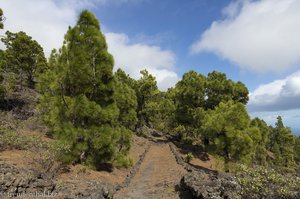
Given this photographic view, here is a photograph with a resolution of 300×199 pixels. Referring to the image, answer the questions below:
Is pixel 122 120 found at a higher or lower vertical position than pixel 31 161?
higher

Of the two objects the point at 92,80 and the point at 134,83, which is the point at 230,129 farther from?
the point at 134,83

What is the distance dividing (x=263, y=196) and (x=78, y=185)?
22.9 feet

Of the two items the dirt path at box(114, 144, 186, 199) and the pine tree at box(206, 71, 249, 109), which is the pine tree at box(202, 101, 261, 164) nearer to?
the dirt path at box(114, 144, 186, 199)

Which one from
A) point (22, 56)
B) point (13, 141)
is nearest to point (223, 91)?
point (13, 141)

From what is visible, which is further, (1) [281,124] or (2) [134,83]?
(1) [281,124]

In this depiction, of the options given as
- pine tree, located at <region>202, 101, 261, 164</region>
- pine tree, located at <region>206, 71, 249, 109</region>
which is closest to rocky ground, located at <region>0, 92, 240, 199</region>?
pine tree, located at <region>202, 101, 261, 164</region>

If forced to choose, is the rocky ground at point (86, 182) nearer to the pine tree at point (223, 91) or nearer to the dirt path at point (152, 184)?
the dirt path at point (152, 184)

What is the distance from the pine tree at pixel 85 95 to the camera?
42.1ft

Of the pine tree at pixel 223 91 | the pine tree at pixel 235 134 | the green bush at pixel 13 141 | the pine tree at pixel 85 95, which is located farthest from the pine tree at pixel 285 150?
the green bush at pixel 13 141

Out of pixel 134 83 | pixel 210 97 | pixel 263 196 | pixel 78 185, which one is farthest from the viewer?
pixel 134 83

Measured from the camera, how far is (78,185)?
10.2 meters

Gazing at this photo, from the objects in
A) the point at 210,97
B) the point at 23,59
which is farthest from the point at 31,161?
the point at 23,59

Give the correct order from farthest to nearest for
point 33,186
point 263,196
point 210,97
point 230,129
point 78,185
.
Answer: point 210,97
point 230,129
point 78,185
point 33,186
point 263,196

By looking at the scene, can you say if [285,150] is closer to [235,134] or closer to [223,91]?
[223,91]
